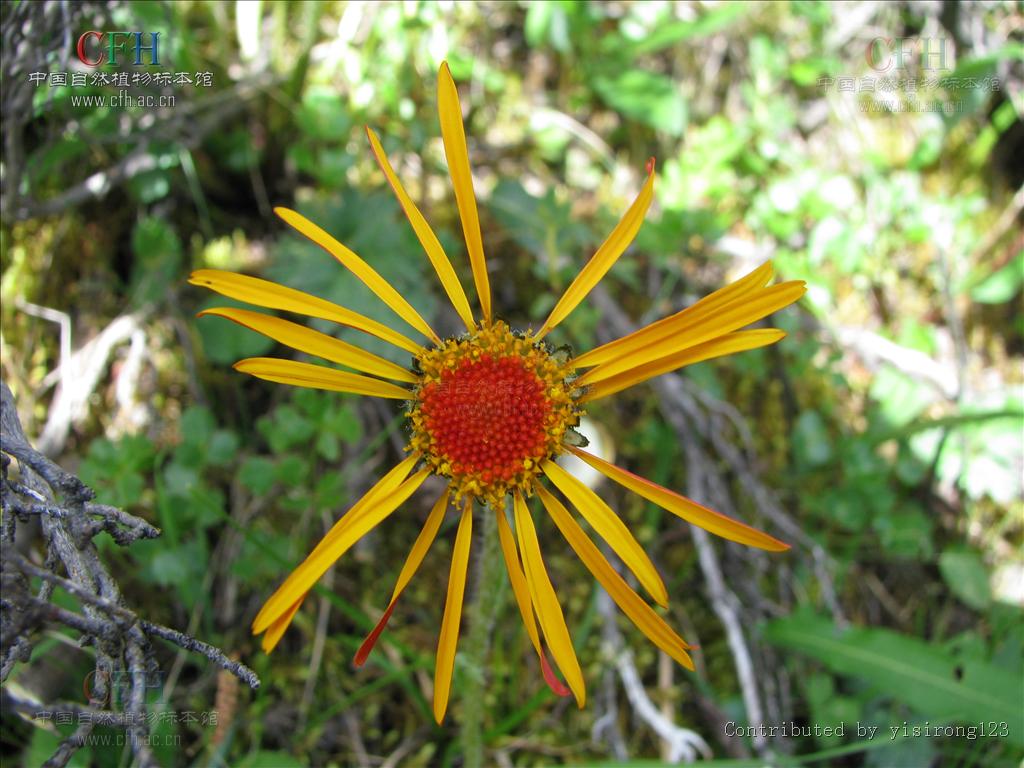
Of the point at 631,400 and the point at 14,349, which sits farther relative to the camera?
the point at 631,400

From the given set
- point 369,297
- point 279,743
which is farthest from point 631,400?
point 279,743

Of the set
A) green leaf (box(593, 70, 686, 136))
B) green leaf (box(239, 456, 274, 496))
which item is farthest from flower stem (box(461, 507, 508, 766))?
green leaf (box(593, 70, 686, 136))

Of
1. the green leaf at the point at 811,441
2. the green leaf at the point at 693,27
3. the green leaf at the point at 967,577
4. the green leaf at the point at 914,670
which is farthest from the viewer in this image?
the green leaf at the point at 693,27

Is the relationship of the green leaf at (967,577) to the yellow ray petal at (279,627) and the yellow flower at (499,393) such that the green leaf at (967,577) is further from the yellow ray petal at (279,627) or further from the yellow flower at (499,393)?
the yellow ray petal at (279,627)

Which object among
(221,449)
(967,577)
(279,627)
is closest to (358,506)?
(279,627)

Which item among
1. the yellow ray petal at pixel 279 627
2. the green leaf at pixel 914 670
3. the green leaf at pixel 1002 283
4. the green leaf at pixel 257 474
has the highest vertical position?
the green leaf at pixel 1002 283

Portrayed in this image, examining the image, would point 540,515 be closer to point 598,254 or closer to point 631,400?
point 631,400

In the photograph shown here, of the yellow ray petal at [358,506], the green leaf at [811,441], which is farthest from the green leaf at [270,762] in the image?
the green leaf at [811,441]
